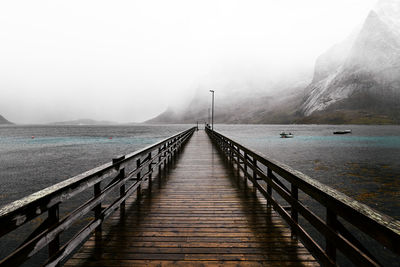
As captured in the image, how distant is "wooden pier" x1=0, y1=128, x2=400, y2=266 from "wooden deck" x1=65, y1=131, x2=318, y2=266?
0.01m

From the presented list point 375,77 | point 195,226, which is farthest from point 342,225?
point 375,77

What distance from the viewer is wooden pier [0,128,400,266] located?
5.66ft

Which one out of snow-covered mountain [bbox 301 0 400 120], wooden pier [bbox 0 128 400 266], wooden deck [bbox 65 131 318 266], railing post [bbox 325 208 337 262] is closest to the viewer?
wooden pier [bbox 0 128 400 266]

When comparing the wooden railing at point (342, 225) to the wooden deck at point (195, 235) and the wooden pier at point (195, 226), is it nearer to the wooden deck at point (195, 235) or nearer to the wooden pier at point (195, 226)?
the wooden pier at point (195, 226)

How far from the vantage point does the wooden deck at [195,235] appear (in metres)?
2.83

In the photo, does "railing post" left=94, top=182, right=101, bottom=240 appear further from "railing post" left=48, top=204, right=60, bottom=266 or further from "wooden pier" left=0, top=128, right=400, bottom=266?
"railing post" left=48, top=204, right=60, bottom=266

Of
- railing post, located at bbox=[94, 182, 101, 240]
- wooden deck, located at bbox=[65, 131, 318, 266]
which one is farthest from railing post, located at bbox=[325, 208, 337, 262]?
railing post, located at bbox=[94, 182, 101, 240]

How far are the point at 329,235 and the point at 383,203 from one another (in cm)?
1318

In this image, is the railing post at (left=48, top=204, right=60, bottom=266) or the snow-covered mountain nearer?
the railing post at (left=48, top=204, right=60, bottom=266)

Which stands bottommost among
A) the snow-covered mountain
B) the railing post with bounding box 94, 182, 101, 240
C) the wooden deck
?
the wooden deck

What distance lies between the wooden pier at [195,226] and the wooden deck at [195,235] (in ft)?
0.05

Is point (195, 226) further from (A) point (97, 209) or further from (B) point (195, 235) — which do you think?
(A) point (97, 209)

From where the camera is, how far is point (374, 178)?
669 inches

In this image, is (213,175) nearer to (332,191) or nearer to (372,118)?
(332,191)
